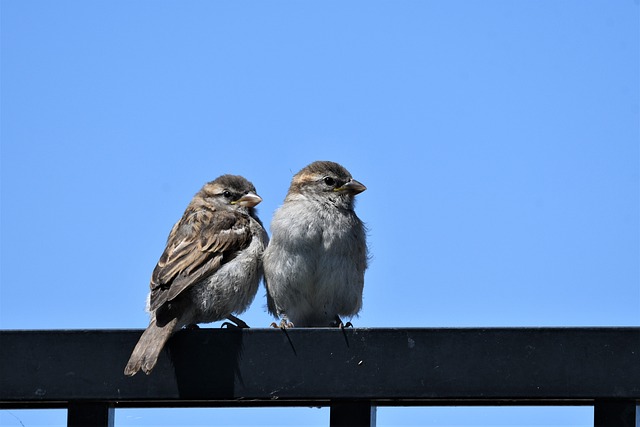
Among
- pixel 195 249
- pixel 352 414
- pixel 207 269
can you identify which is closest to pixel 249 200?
pixel 195 249

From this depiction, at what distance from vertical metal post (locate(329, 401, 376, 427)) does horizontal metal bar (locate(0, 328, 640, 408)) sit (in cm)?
3

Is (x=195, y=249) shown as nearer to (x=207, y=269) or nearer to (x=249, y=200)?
(x=207, y=269)

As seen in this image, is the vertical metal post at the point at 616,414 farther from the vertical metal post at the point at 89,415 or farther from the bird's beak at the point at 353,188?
the bird's beak at the point at 353,188

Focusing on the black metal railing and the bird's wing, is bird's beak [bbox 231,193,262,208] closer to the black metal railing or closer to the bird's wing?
the bird's wing

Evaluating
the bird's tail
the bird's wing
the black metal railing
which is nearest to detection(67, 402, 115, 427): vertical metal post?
the black metal railing

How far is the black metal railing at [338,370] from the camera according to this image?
10.6 feet

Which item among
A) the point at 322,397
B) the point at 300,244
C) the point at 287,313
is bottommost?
the point at 322,397

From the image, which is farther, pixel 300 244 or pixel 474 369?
pixel 300 244

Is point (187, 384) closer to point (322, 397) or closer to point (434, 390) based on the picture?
point (322, 397)

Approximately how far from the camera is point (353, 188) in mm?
5914

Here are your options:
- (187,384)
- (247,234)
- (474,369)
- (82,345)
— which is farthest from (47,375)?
(247,234)

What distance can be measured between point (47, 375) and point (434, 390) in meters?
1.46

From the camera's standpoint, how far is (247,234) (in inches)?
227

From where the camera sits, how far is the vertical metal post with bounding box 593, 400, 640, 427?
124 inches
